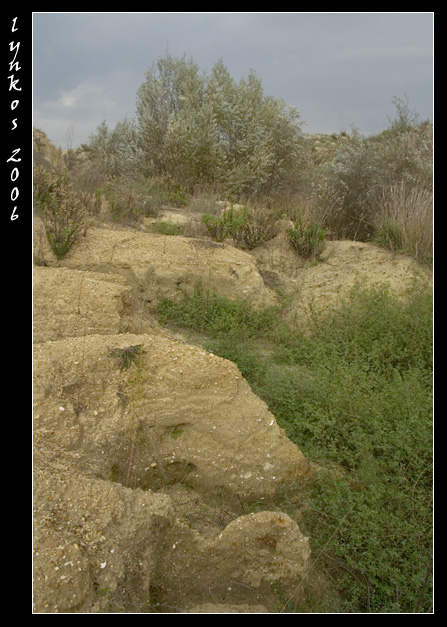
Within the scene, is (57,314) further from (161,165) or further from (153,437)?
(161,165)

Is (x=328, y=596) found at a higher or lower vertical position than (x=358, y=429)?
lower

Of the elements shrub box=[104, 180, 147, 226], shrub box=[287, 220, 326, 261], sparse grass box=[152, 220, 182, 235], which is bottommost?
shrub box=[287, 220, 326, 261]

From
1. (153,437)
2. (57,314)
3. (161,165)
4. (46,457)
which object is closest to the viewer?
(46,457)

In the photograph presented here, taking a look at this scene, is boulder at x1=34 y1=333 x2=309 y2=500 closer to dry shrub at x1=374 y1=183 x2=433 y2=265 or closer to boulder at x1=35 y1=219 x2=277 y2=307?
boulder at x1=35 y1=219 x2=277 y2=307

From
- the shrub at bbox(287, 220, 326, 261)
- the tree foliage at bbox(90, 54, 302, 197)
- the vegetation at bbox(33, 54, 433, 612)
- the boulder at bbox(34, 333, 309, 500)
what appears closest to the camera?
the vegetation at bbox(33, 54, 433, 612)

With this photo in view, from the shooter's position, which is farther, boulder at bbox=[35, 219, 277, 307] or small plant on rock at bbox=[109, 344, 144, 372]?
boulder at bbox=[35, 219, 277, 307]

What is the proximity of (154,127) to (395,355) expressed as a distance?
9480 mm

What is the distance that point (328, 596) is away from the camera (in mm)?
2492

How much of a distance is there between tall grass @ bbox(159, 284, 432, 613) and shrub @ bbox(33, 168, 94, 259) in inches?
61.1

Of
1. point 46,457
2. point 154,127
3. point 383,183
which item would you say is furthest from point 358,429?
point 154,127

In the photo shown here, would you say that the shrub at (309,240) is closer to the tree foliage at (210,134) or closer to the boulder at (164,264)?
the boulder at (164,264)

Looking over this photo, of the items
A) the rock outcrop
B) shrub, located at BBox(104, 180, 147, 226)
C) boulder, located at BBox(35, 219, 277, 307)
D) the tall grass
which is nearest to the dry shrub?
the tall grass

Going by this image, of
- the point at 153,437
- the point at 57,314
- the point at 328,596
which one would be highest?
the point at 57,314

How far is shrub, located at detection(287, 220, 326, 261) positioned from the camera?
770 cm
